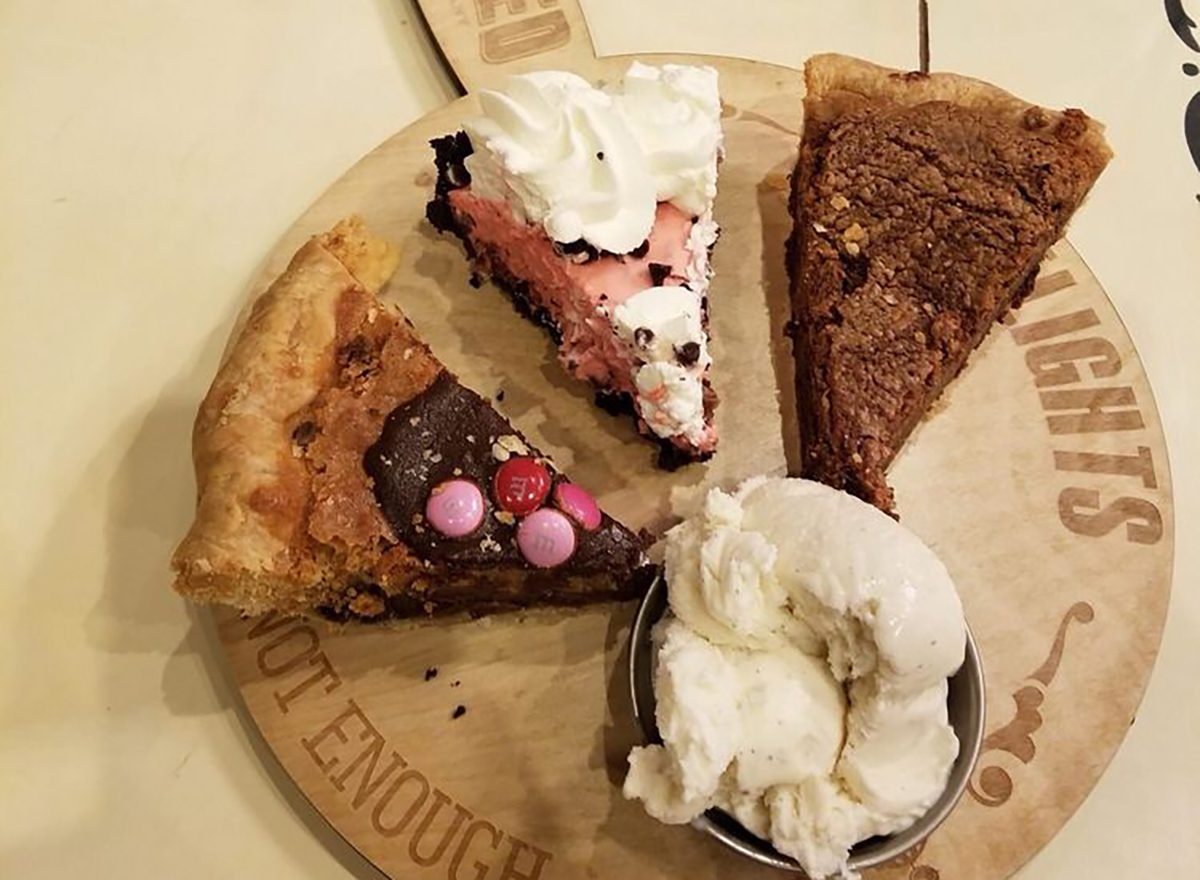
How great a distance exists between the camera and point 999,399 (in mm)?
3227

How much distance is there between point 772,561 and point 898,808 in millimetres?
611

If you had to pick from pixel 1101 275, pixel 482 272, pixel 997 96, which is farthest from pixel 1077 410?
pixel 482 272

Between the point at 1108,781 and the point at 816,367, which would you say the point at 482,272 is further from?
the point at 1108,781

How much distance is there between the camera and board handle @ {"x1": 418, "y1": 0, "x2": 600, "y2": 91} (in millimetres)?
3711

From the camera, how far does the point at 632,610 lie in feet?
9.86

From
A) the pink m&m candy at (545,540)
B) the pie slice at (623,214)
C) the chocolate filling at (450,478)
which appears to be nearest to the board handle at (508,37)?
the pie slice at (623,214)

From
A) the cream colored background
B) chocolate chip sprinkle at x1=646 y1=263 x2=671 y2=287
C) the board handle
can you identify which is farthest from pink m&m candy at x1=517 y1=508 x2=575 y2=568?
the board handle

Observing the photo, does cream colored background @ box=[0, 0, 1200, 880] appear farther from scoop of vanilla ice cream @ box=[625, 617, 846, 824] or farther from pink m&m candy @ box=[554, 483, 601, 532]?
pink m&m candy @ box=[554, 483, 601, 532]

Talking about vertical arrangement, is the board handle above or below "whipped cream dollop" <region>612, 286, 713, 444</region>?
above

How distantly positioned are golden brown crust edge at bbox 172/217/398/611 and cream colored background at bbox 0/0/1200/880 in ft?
1.54

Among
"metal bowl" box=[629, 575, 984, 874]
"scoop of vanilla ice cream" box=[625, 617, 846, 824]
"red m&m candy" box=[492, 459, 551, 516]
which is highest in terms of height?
"red m&m candy" box=[492, 459, 551, 516]

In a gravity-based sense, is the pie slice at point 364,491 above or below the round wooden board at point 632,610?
above

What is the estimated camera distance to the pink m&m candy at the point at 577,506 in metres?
2.87

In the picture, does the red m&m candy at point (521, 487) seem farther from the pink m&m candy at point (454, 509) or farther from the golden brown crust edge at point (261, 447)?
the golden brown crust edge at point (261, 447)
